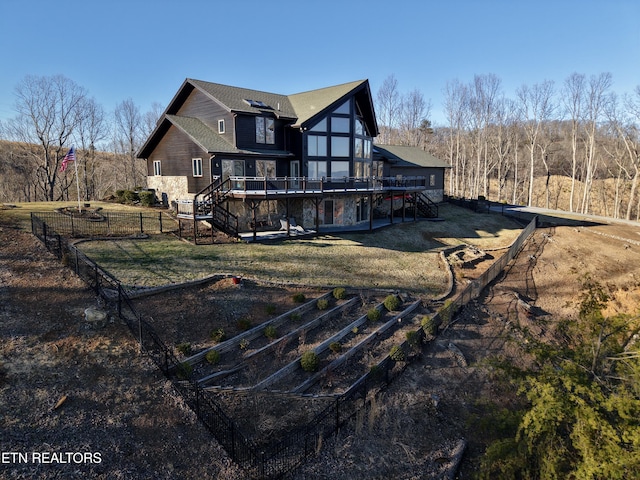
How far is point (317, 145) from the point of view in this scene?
2986 centimetres

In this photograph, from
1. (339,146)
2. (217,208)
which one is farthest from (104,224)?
(339,146)

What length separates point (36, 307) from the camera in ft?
43.6

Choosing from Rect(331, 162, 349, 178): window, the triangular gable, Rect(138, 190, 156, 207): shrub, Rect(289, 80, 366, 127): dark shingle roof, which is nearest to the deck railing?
Rect(331, 162, 349, 178): window

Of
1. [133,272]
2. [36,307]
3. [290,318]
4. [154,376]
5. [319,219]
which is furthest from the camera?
[319,219]

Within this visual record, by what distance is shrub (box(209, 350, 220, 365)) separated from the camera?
39.7 feet

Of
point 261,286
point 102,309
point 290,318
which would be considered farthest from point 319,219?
point 102,309

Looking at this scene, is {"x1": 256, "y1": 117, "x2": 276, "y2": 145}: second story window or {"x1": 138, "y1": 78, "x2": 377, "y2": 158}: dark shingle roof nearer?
{"x1": 138, "y1": 78, "x2": 377, "y2": 158}: dark shingle roof

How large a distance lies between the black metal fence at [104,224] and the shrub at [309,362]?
15076 millimetres

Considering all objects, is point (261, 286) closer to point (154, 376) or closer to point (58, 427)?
point (154, 376)

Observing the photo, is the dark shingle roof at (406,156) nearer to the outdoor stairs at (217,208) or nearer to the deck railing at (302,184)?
the deck railing at (302,184)

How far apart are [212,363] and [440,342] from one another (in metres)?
9.35

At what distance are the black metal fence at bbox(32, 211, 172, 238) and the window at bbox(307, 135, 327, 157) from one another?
1159cm

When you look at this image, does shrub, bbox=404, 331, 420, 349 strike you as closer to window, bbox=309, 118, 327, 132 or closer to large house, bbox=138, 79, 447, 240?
large house, bbox=138, 79, 447, 240

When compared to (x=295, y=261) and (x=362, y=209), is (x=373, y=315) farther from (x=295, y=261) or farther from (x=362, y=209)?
(x=362, y=209)
